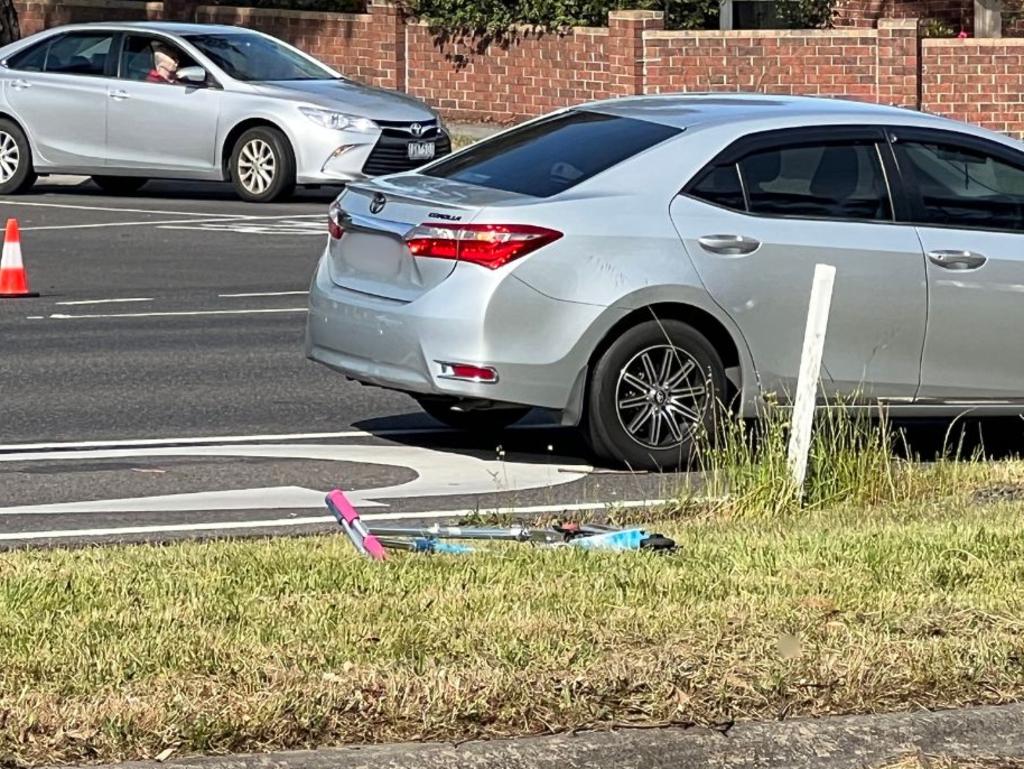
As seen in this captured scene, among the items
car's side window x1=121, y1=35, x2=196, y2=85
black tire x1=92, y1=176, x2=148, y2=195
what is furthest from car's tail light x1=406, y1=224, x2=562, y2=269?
Answer: black tire x1=92, y1=176, x2=148, y2=195

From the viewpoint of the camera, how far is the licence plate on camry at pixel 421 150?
21875mm

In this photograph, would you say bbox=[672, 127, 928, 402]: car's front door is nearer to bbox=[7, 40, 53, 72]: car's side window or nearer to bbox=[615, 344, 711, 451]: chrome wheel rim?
bbox=[615, 344, 711, 451]: chrome wheel rim

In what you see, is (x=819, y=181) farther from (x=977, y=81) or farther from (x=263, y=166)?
(x=977, y=81)

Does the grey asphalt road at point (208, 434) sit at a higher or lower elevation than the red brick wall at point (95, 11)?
lower

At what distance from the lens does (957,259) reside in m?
9.92

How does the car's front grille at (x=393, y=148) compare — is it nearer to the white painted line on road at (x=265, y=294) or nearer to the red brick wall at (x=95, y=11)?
the white painted line on road at (x=265, y=294)

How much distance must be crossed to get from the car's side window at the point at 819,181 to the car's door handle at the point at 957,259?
268mm

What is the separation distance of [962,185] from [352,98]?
488 inches

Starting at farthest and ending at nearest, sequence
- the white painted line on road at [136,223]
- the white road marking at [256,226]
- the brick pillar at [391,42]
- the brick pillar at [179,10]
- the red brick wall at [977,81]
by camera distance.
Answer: the brick pillar at [179,10] → the brick pillar at [391,42] → the red brick wall at [977,81] → the white painted line on road at [136,223] → the white road marking at [256,226]

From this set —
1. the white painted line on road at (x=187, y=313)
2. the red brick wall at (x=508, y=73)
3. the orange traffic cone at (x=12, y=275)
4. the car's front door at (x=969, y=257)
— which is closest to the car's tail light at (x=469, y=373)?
the car's front door at (x=969, y=257)

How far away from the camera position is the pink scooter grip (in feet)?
23.6

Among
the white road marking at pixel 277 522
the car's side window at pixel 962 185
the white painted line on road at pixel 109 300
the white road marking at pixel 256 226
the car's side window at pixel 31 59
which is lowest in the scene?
the white painted line on road at pixel 109 300

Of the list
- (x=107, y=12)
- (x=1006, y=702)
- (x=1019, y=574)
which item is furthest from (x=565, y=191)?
(x=107, y=12)

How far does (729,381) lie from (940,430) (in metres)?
1.80
